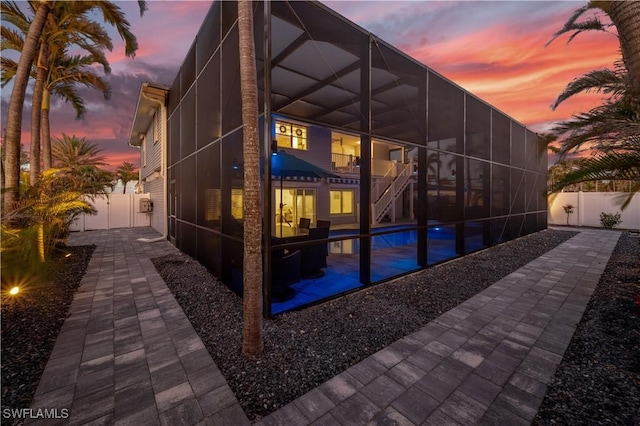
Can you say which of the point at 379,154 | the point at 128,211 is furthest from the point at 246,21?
the point at 379,154

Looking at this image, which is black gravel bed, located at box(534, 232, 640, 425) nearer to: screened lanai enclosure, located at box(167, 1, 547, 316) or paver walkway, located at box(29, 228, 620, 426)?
paver walkway, located at box(29, 228, 620, 426)

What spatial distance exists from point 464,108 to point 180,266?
9864 millimetres

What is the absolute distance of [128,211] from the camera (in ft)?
49.8

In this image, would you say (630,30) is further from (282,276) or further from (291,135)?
(291,135)

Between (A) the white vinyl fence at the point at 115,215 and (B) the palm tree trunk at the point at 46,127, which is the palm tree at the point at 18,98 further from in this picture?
(A) the white vinyl fence at the point at 115,215

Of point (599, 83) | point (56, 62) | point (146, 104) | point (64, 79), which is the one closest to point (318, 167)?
point (599, 83)

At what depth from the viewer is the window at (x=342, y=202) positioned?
55.0 feet

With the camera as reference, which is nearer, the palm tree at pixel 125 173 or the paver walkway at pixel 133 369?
the paver walkway at pixel 133 369

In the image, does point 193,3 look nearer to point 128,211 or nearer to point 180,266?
point 180,266

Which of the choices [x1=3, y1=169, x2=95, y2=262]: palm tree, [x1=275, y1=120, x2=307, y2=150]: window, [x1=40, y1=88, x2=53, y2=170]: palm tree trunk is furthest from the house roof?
[x1=275, y1=120, x2=307, y2=150]: window

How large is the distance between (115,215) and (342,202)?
1382 centimetres

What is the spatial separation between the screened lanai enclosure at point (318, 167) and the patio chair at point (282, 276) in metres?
0.03

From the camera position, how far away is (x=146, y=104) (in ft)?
38.7

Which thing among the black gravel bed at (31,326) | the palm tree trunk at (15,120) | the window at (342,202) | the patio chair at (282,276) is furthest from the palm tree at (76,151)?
the patio chair at (282,276)
